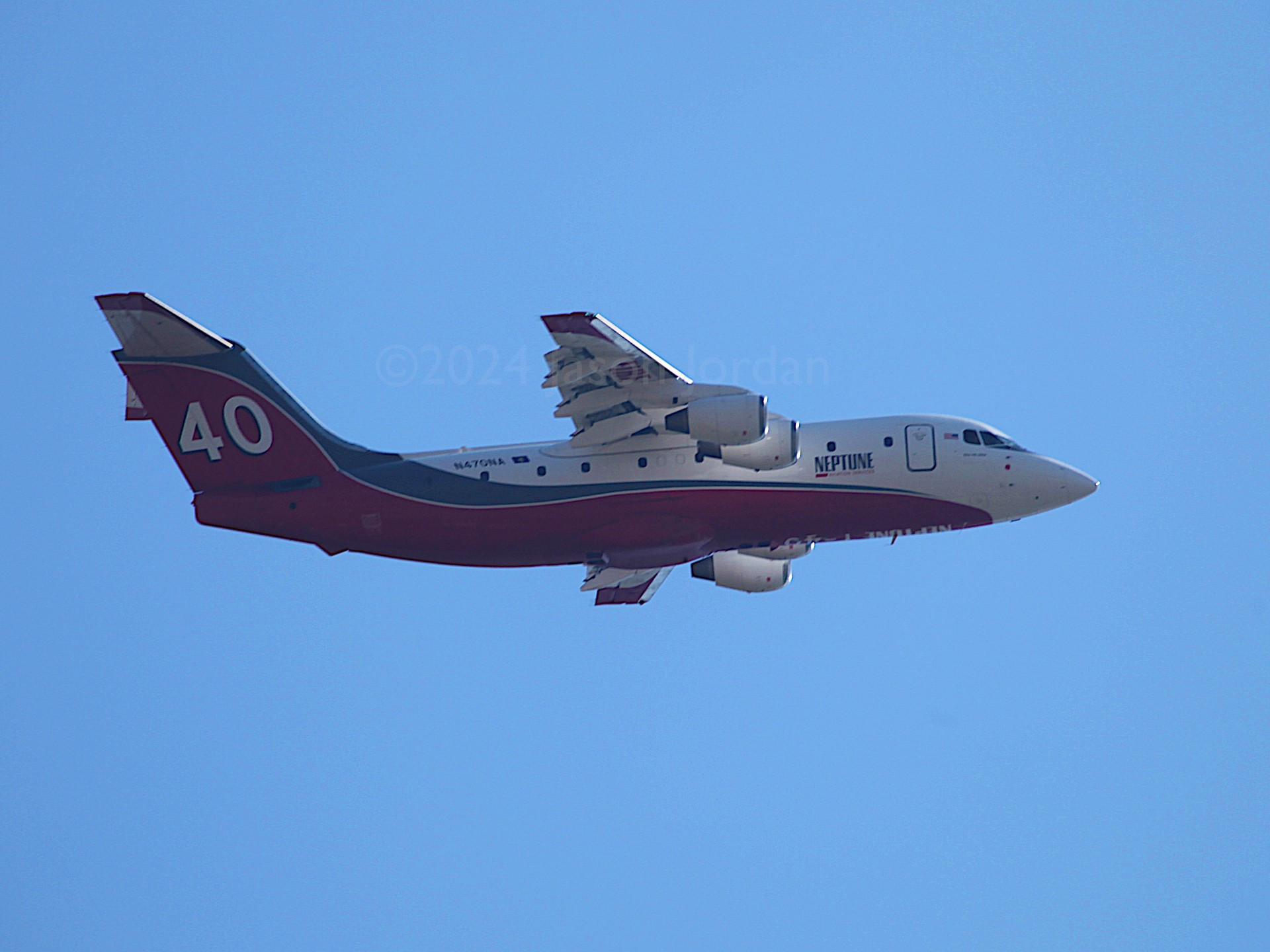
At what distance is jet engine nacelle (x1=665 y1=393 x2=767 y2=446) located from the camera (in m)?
22.5

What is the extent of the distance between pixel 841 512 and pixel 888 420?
1.82m

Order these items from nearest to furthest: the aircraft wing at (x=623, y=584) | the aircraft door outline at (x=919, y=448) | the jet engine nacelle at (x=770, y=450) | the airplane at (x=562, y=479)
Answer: the jet engine nacelle at (x=770, y=450) → the airplane at (x=562, y=479) → the aircraft door outline at (x=919, y=448) → the aircraft wing at (x=623, y=584)

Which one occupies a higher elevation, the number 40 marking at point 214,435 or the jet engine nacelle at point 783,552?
the number 40 marking at point 214,435

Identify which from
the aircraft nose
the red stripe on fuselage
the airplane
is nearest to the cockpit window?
the airplane

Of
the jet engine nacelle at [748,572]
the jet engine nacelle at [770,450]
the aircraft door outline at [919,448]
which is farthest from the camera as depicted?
the jet engine nacelle at [748,572]

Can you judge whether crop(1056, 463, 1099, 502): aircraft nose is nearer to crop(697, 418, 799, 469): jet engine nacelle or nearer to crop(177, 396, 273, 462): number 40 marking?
crop(697, 418, 799, 469): jet engine nacelle

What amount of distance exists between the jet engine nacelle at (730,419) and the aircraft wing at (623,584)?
3569mm

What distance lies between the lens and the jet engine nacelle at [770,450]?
75.9 feet

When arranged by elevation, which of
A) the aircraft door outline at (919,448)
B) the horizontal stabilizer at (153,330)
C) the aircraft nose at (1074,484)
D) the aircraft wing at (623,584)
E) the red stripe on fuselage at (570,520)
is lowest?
the aircraft wing at (623,584)

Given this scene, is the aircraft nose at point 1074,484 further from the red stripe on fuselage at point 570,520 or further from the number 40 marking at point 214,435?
the number 40 marking at point 214,435

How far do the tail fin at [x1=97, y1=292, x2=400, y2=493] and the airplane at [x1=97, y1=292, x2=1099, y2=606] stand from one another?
2 cm

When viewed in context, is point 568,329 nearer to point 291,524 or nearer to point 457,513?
point 457,513

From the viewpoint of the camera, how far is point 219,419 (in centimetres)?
2447

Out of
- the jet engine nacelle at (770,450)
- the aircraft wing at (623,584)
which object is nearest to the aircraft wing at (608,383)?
the jet engine nacelle at (770,450)
